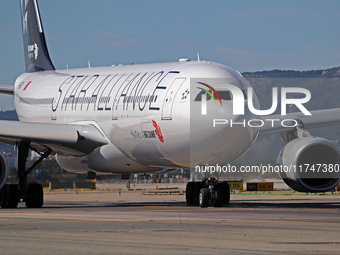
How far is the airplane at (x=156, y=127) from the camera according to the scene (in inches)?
957

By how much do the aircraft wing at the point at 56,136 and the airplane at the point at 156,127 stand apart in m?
0.03

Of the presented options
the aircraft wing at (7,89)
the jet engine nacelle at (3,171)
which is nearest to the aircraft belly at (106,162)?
the jet engine nacelle at (3,171)

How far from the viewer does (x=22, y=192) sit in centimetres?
2780

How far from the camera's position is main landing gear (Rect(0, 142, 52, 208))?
2756 cm

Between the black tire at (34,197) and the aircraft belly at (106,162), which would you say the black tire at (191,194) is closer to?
the aircraft belly at (106,162)

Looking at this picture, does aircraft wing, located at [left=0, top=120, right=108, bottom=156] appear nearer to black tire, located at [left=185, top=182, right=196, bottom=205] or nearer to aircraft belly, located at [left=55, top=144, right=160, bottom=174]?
aircraft belly, located at [left=55, top=144, right=160, bottom=174]

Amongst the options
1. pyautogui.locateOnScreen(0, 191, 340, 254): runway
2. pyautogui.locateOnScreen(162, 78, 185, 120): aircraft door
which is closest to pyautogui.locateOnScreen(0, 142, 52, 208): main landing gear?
pyautogui.locateOnScreen(162, 78, 185, 120): aircraft door

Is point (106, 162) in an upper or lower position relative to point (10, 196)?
upper

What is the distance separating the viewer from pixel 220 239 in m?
13.9

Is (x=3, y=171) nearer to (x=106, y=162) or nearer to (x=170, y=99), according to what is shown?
(x=106, y=162)

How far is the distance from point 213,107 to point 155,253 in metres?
12.5

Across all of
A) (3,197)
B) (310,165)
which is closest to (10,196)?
(3,197)

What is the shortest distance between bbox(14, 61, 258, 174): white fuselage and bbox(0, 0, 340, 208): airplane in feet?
0.11

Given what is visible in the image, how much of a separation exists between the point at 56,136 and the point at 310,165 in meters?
8.09
